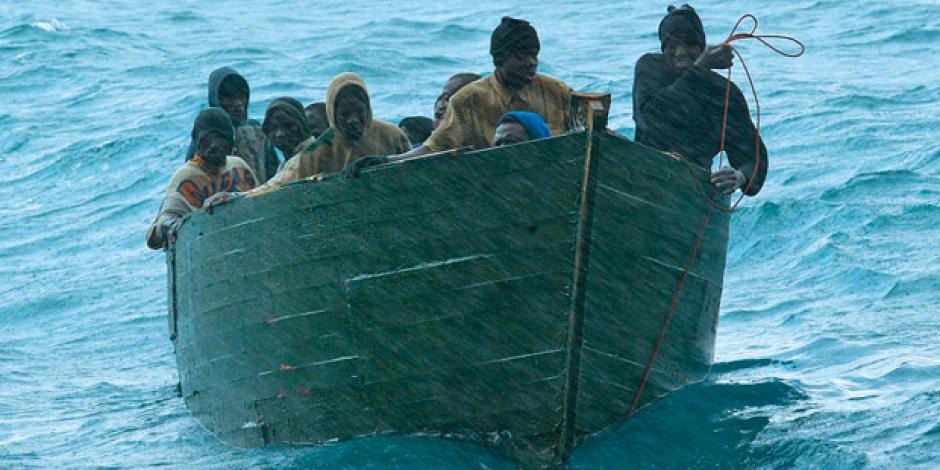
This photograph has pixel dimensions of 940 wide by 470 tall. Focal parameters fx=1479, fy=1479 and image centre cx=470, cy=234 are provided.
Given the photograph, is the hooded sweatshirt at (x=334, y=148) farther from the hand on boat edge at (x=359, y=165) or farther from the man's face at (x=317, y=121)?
the man's face at (x=317, y=121)

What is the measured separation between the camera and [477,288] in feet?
23.8

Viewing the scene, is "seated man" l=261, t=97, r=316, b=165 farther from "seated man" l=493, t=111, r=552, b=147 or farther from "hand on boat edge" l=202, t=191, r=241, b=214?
"seated man" l=493, t=111, r=552, b=147

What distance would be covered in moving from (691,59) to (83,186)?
15356 mm

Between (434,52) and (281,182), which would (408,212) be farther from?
(434,52)

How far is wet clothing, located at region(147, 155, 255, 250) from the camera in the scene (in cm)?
935

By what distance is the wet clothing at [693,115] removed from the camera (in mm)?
8336

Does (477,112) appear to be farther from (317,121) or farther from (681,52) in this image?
(317,121)

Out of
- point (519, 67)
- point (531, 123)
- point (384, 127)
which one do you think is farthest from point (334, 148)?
point (531, 123)

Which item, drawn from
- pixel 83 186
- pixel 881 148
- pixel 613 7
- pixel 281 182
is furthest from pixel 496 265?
pixel 613 7

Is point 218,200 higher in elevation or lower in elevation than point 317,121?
higher

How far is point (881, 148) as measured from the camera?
59.1ft

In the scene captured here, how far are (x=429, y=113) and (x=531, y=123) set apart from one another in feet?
54.1

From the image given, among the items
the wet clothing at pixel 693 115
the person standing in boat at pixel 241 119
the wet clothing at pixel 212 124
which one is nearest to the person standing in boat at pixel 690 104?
the wet clothing at pixel 693 115

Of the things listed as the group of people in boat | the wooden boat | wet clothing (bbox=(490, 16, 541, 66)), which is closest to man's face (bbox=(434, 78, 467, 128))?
the group of people in boat
